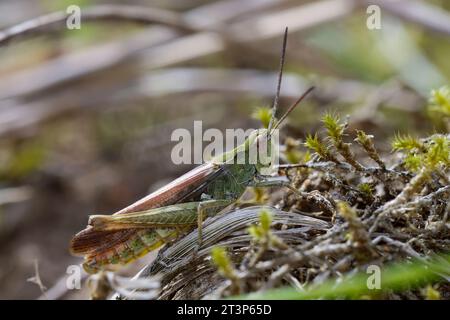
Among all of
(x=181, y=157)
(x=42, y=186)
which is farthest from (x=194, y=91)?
(x=42, y=186)

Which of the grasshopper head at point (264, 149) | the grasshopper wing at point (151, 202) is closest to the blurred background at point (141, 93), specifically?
the grasshopper head at point (264, 149)

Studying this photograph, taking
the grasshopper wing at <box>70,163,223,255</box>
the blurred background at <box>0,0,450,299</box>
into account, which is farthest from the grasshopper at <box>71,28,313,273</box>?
the blurred background at <box>0,0,450,299</box>

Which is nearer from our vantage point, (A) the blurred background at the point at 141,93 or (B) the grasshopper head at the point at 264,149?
(B) the grasshopper head at the point at 264,149

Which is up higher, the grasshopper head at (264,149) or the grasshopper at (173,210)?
the grasshopper head at (264,149)

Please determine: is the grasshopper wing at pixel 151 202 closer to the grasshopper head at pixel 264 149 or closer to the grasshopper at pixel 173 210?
the grasshopper at pixel 173 210

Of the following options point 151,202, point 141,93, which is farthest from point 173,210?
point 141,93
